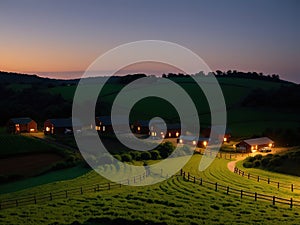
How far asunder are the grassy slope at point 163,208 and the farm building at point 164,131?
52871mm

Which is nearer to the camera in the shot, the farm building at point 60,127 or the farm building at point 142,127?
the farm building at point 60,127

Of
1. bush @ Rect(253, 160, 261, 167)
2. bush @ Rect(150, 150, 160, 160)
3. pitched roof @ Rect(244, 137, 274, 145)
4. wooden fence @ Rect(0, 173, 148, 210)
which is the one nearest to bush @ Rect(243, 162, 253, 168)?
bush @ Rect(253, 160, 261, 167)

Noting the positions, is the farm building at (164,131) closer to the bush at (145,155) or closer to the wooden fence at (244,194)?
the bush at (145,155)

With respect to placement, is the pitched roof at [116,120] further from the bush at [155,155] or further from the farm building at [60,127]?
the bush at [155,155]

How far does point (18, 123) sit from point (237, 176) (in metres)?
64.9

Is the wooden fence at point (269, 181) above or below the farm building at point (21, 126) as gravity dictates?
below

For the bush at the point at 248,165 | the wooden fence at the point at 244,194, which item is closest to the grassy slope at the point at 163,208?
the wooden fence at the point at 244,194

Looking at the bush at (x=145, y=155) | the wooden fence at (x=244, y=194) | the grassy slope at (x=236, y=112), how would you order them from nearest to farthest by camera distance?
the wooden fence at (x=244, y=194), the bush at (x=145, y=155), the grassy slope at (x=236, y=112)

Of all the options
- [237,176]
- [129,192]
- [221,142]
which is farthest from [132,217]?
[221,142]

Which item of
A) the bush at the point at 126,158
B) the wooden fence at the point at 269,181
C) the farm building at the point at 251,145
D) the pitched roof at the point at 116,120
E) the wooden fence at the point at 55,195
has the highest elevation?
the pitched roof at the point at 116,120

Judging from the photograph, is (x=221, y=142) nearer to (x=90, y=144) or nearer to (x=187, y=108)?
(x=90, y=144)

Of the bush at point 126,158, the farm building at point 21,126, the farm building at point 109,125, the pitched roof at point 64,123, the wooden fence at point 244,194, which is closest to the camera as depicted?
the wooden fence at point 244,194

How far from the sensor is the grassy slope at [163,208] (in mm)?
26516

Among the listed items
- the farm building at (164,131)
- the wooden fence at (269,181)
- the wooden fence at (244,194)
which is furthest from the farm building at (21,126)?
the wooden fence at (269,181)
